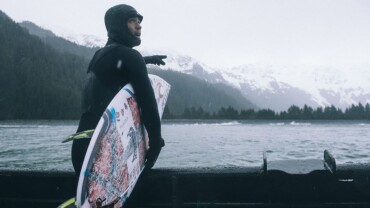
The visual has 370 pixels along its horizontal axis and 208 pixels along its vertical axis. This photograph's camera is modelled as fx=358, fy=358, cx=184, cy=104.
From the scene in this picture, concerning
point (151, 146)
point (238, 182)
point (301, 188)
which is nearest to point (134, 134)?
point (151, 146)

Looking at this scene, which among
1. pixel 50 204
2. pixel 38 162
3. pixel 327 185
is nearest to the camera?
pixel 327 185

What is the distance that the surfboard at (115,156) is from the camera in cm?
281

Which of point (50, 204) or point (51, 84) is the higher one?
point (51, 84)

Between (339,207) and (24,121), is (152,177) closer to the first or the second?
(339,207)

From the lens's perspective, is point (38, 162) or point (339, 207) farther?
point (38, 162)

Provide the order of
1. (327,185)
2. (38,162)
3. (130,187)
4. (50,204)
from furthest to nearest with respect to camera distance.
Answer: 1. (38,162)
2. (50,204)
3. (327,185)
4. (130,187)

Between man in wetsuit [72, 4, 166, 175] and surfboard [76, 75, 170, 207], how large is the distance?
124 millimetres

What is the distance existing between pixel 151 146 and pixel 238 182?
1018mm

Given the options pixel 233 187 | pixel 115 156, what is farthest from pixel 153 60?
pixel 233 187

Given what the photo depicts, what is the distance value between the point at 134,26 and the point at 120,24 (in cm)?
15

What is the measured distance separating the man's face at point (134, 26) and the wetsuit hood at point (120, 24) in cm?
4

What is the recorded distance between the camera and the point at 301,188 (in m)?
3.63

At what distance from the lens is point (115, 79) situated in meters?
3.23

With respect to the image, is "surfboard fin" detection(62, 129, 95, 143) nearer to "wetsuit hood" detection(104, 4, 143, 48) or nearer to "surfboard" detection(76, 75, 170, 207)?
"surfboard" detection(76, 75, 170, 207)
